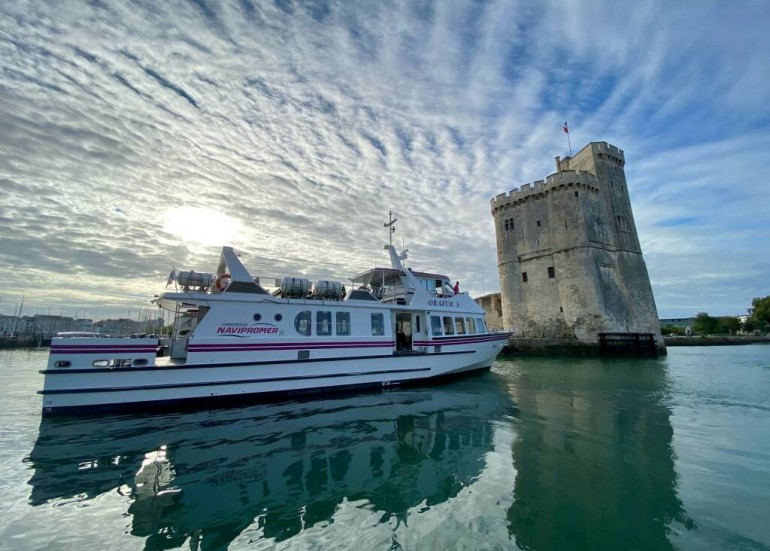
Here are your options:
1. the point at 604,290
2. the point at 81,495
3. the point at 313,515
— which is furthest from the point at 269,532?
the point at 604,290

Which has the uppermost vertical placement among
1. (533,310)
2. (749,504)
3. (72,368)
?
(533,310)

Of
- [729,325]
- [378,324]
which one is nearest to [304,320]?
[378,324]

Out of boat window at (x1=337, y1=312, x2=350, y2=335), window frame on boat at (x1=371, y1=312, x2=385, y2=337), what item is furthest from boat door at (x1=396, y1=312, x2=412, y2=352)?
boat window at (x1=337, y1=312, x2=350, y2=335)

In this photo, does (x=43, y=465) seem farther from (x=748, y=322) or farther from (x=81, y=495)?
(x=748, y=322)

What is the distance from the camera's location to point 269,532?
12.7 feet

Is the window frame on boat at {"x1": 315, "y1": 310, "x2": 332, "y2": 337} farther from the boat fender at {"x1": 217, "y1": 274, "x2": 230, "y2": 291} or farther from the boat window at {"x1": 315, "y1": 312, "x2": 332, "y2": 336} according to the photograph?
the boat fender at {"x1": 217, "y1": 274, "x2": 230, "y2": 291}

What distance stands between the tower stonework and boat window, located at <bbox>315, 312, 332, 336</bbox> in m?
28.6

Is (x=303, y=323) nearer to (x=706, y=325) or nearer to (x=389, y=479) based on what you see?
(x=389, y=479)

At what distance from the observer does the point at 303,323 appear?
37.6 ft

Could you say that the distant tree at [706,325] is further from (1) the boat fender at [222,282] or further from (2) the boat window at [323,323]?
(1) the boat fender at [222,282]

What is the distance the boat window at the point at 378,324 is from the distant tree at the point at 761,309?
83.1 m

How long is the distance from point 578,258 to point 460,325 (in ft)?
78.0

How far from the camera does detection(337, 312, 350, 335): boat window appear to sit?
12062mm

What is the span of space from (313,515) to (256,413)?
5.74 meters
